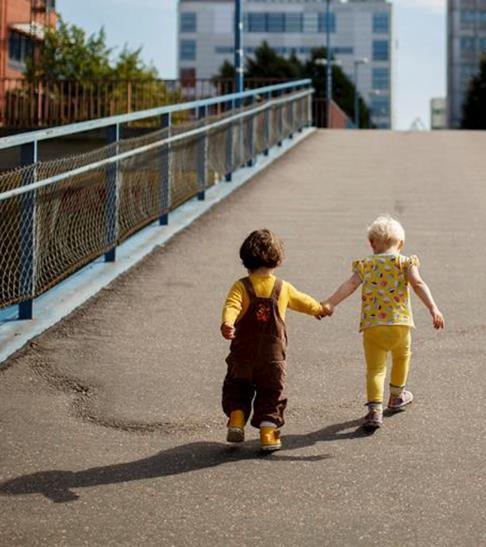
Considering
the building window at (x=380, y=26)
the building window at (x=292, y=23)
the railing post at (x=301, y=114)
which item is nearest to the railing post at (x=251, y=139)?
the railing post at (x=301, y=114)

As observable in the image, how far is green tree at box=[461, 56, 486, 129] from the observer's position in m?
73.5

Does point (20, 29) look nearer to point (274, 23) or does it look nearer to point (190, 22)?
point (190, 22)

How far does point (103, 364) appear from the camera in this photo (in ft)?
22.2

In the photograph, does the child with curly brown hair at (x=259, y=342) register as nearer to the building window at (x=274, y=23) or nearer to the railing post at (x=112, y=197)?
the railing post at (x=112, y=197)

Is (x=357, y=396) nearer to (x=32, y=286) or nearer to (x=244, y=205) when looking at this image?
(x=32, y=286)

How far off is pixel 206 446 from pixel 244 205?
8.89 metres

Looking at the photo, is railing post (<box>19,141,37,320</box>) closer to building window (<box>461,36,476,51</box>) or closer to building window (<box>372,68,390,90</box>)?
building window (<box>372,68,390,90</box>)

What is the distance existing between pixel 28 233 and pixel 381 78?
15685cm

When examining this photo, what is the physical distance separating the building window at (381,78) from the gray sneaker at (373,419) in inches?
6200

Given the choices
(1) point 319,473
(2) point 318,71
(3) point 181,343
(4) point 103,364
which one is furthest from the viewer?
(2) point 318,71

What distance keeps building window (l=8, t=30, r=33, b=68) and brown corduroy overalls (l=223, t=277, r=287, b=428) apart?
48186 millimetres

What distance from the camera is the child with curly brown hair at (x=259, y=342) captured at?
17.0 feet

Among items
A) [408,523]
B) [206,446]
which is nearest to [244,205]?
[206,446]

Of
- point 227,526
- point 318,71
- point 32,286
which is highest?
point 318,71
